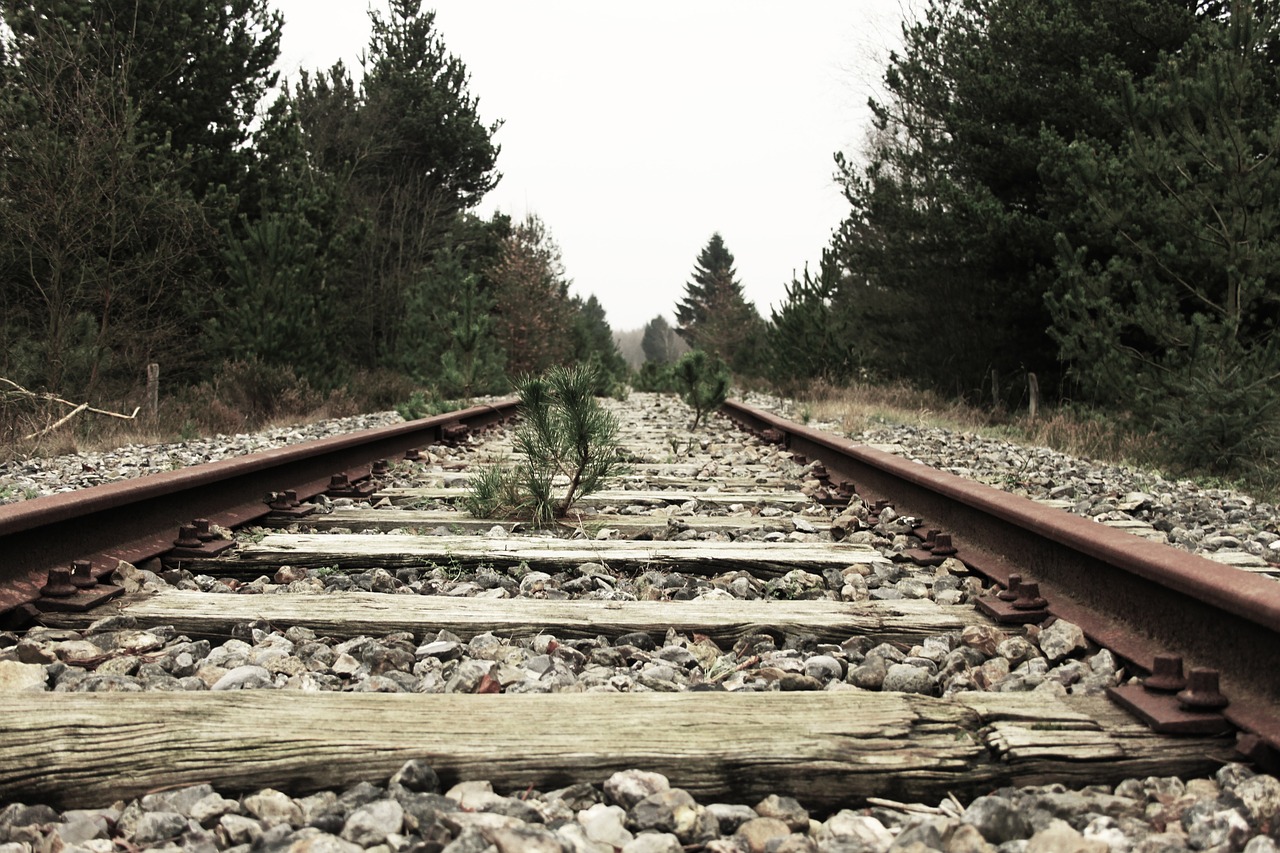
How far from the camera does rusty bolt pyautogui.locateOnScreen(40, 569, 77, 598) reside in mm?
2383

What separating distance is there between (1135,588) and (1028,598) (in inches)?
13.7

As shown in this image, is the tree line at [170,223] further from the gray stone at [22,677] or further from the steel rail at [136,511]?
the gray stone at [22,677]

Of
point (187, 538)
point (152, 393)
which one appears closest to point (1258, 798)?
point (187, 538)

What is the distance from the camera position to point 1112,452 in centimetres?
755

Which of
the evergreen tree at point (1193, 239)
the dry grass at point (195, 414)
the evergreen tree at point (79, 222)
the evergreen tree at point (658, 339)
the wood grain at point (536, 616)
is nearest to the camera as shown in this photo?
the wood grain at point (536, 616)

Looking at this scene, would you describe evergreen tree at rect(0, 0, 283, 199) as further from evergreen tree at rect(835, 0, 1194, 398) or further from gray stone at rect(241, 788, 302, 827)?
gray stone at rect(241, 788, 302, 827)

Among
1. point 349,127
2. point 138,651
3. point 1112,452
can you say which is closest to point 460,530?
point 138,651

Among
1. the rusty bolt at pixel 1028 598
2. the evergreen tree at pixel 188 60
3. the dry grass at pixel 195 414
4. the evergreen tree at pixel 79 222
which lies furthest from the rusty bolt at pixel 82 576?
the evergreen tree at pixel 188 60

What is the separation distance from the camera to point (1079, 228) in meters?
13.1

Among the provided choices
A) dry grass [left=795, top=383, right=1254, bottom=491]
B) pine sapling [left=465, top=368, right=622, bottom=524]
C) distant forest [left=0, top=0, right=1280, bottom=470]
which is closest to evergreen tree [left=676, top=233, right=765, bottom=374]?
distant forest [left=0, top=0, right=1280, bottom=470]

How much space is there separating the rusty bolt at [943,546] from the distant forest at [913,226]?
442 centimetres

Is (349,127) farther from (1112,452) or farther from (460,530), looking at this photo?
(460,530)

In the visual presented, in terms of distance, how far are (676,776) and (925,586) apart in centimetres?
154

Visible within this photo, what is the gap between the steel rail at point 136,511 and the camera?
8.04 ft
